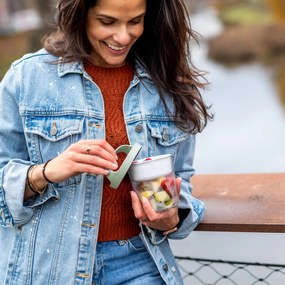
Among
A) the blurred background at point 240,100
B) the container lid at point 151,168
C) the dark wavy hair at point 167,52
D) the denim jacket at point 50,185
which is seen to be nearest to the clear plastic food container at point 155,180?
the container lid at point 151,168

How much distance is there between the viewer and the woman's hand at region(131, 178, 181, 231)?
138 cm

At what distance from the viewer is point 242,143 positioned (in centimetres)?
731

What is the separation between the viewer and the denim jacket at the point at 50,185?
143cm

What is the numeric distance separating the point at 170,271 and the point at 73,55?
508mm

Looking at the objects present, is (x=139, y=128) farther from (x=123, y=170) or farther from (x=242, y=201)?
(x=242, y=201)

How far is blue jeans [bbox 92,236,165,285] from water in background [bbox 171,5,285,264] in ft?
1.69

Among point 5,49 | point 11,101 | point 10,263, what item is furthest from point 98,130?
point 5,49

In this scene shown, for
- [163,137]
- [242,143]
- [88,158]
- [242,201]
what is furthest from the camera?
[242,143]

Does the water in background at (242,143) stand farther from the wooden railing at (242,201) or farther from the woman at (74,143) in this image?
the woman at (74,143)

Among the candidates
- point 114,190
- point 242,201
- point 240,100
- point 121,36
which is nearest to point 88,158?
point 114,190

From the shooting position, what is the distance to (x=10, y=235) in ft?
4.82

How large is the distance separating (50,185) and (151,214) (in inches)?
8.5

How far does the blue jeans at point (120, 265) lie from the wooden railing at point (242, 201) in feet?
0.77

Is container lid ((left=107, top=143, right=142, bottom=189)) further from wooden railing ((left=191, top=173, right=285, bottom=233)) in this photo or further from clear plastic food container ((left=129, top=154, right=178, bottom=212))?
wooden railing ((left=191, top=173, right=285, bottom=233))
